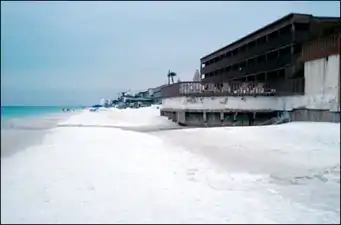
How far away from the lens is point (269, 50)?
3155 cm

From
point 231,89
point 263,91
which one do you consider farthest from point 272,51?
point 231,89

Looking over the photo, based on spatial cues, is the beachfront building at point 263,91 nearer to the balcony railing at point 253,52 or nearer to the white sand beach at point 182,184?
the balcony railing at point 253,52

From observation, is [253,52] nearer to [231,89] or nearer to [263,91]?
[263,91]

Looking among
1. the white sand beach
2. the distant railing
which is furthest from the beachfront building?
the white sand beach

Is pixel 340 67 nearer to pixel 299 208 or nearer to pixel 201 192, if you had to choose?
pixel 299 208

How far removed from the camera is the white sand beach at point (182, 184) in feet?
17.2

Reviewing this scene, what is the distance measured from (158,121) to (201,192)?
26217 mm

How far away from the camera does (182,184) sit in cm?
743

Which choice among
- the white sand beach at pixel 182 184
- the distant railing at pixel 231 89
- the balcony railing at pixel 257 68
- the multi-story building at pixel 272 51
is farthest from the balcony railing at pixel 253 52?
the white sand beach at pixel 182 184

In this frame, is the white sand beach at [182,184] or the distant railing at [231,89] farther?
the distant railing at [231,89]

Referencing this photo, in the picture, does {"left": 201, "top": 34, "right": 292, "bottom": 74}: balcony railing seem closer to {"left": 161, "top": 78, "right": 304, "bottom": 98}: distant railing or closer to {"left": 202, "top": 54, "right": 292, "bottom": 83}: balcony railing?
{"left": 202, "top": 54, "right": 292, "bottom": 83}: balcony railing

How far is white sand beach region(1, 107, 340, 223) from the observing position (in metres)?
5.23

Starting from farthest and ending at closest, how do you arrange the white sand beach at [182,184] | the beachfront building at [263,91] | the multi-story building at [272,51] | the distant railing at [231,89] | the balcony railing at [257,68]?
the balcony railing at [257,68]
the multi-story building at [272,51]
the distant railing at [231,89]
the beachfront building at [263,91]
the white sand beach at [182,184]

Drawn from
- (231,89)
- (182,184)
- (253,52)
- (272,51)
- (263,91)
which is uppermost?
(253,52)
